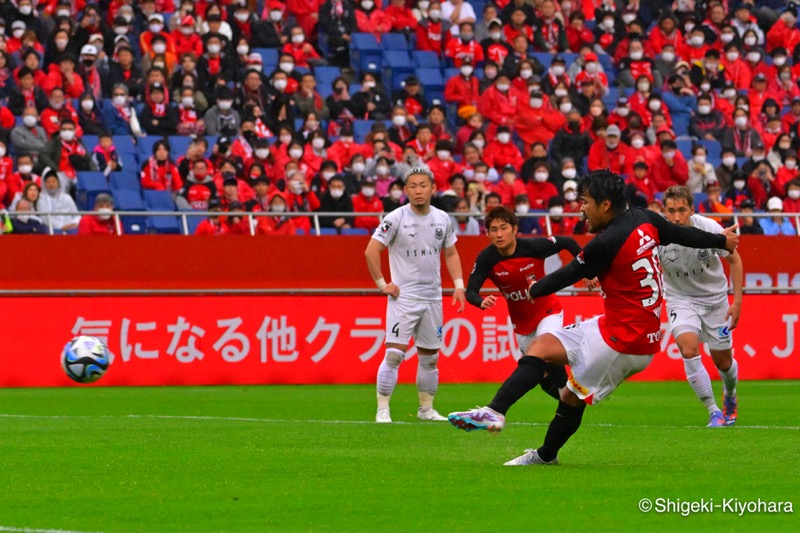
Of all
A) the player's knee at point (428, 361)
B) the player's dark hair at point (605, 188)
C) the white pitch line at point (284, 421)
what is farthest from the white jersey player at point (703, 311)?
the player's dark hair at point (605, 188)

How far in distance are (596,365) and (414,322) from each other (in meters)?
5.17

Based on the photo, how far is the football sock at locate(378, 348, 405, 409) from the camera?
13977mm

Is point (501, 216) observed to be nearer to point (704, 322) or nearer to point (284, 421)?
point (704, 322)

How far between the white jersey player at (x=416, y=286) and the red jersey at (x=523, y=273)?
891 millimetres

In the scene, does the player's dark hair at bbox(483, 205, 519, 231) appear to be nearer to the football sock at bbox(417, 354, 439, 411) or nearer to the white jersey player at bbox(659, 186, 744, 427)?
the white jersey player at bbox(659, 186, 744, 427)

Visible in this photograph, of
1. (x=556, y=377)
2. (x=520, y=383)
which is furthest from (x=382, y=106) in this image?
(x=520, y=383)

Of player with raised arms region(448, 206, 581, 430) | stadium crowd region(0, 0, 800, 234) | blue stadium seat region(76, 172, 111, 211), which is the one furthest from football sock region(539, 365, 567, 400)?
blue stadium seat region(76, 172, 111, 211)

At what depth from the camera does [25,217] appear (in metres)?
20.1

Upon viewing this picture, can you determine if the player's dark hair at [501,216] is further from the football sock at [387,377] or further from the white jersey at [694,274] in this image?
the football sock at [387,377]

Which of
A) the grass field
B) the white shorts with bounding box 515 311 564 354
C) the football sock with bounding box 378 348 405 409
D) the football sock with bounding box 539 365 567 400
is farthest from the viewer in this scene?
the football sock with bounding box 378 348 405 409

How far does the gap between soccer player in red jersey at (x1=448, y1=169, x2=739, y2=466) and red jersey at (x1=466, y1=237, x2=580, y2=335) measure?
3554 millimetres

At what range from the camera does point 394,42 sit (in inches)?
1086

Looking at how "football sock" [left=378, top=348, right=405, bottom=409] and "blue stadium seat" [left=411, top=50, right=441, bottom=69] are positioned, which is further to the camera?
"blue stadium seat" [left=411, top=50, right=441, bottom=69]

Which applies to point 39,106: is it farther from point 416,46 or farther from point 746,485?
point 746,485
